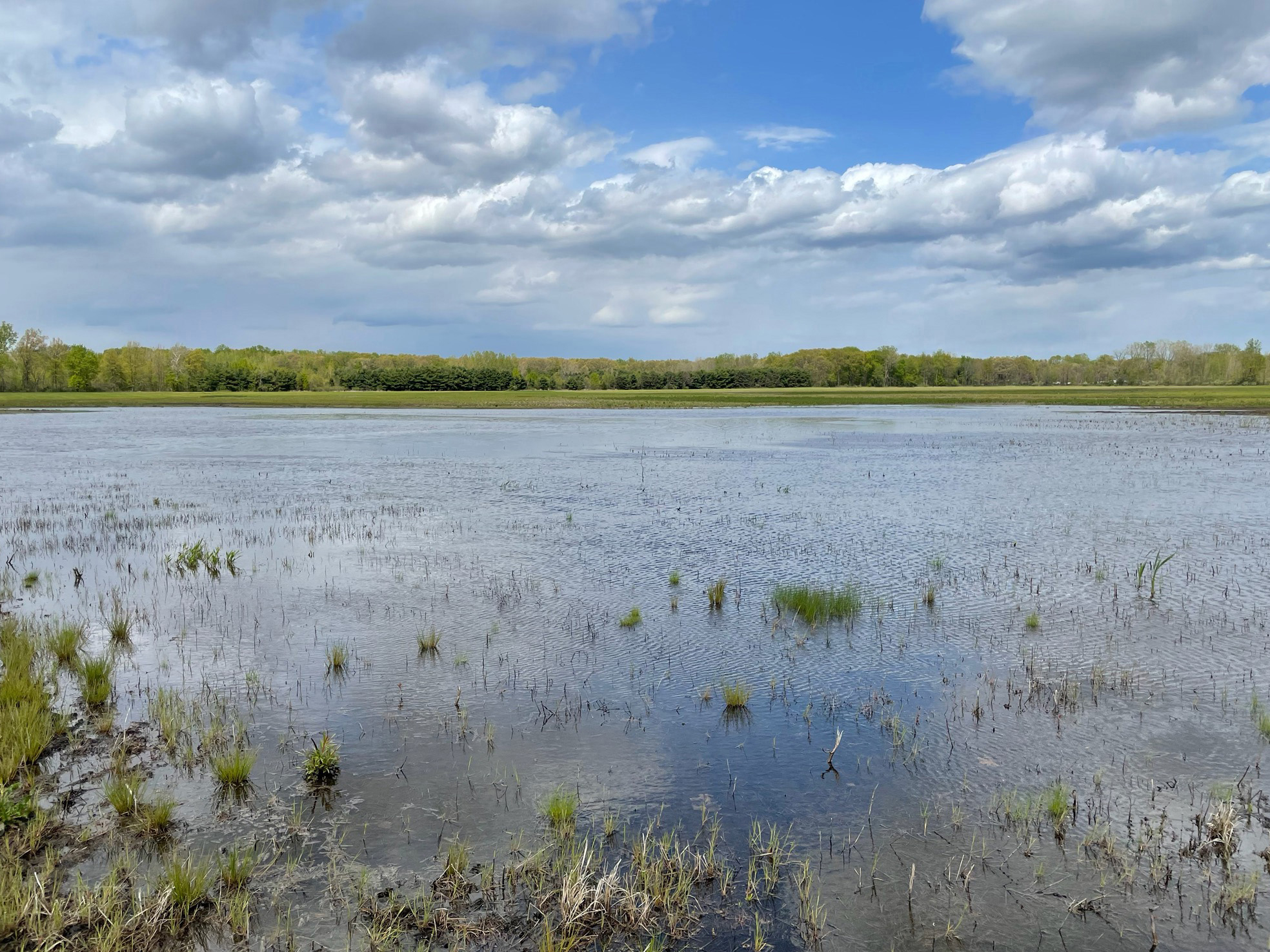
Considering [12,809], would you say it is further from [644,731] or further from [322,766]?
[644,731]

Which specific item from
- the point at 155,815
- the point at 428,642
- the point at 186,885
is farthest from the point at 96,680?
the point at 186,885

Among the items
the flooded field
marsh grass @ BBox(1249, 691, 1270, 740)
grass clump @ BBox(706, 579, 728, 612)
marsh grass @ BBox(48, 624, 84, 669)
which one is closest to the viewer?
the flooded field

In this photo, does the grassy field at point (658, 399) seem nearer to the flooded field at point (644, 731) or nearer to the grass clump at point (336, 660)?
the flooded field at point (644, 731)

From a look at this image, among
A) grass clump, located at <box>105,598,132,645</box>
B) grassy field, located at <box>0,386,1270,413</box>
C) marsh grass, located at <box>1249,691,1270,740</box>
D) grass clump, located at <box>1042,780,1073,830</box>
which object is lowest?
grass clump, located at <box>1042,780,1073,830</box>

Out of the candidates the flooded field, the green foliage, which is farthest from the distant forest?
the flooded field

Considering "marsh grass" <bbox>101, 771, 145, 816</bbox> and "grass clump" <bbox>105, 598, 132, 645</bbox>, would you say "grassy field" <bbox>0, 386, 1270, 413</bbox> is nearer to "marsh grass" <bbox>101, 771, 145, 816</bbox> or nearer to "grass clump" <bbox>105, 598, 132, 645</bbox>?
"grass clump" <bbox>105, 598, 132, 645</bbox>

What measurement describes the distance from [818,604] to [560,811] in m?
8.27

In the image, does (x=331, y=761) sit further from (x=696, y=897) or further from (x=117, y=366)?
(x=117, y=366)

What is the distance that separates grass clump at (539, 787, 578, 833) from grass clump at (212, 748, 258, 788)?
3.00 meters

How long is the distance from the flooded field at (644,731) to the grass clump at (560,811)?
0.08 m

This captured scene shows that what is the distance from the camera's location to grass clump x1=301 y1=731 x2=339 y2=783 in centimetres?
845

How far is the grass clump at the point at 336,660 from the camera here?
11.8 metres

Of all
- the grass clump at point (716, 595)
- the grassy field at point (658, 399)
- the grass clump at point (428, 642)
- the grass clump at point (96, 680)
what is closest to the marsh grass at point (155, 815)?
the grass clump at point (96, 680)

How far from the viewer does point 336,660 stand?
1201 cm
